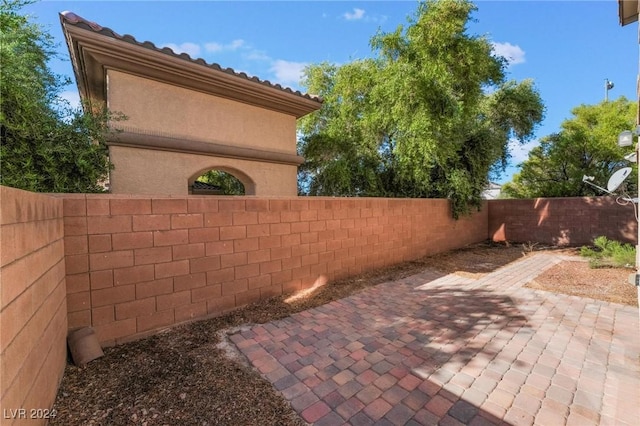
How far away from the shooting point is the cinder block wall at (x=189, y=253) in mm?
2891

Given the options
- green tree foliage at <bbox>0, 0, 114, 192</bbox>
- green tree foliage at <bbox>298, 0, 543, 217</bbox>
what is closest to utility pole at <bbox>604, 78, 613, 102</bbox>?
green tree foliage at <bbox>298, 0, 543, 217</bbox>

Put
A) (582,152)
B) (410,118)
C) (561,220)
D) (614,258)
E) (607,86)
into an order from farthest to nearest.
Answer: (607,86)
(582,152)
(561,220)
(410,118)
(614,258)

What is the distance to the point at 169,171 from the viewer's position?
16.0 ft

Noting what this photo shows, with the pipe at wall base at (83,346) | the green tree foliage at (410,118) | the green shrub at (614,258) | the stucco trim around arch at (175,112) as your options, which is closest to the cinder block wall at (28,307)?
the pipe at wall base at (83,346)

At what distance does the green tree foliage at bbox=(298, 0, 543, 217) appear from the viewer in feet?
25.2

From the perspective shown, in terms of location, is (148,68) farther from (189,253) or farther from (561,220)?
(561,220)

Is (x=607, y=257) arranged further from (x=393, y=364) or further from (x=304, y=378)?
(x=304, y=378)

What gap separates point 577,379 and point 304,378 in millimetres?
2513

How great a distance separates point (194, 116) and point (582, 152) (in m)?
15.5

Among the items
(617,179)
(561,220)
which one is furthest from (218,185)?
(561,220)

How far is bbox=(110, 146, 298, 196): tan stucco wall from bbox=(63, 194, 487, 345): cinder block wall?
1.62 metres

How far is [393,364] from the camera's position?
2.72 meters

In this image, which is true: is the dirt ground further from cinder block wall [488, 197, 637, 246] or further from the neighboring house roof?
cinder block wall [488, 197, 637, 246]

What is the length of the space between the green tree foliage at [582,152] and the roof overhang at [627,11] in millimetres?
9457
